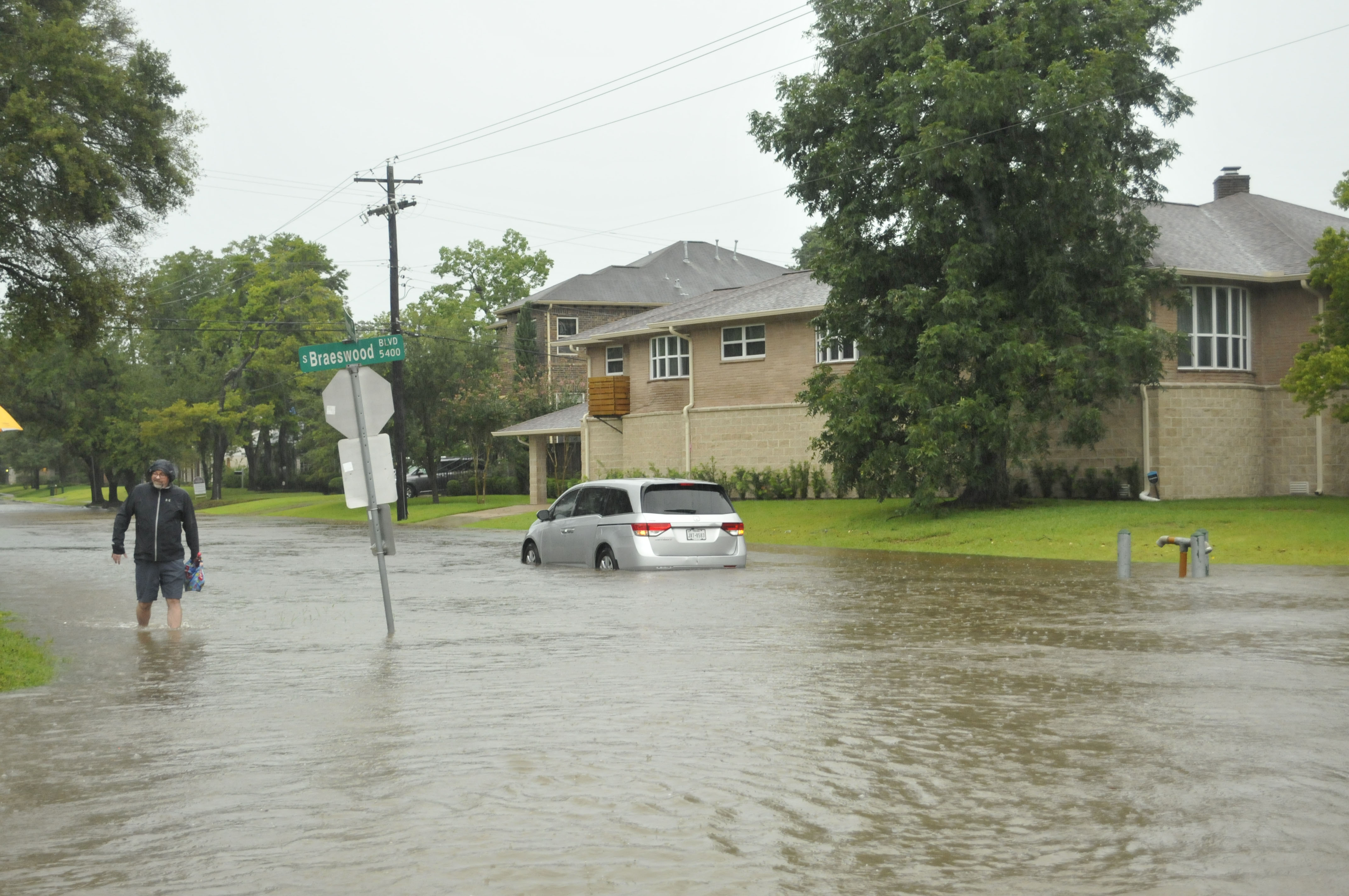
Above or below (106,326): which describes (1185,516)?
below

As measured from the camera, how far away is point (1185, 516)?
1118 inches

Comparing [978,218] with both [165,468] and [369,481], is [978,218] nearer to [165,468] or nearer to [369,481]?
[369,481]

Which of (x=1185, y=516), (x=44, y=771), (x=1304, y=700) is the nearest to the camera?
(x=44, y=771)

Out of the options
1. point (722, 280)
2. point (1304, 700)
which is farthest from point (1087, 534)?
point (722, 280)

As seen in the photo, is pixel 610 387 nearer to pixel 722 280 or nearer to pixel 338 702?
pixel 722 280

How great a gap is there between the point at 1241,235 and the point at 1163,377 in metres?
6.63

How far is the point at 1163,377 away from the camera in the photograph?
34.6 metres

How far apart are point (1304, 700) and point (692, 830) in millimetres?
5262

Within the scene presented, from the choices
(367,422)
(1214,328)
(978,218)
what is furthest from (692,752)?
(1214,328)

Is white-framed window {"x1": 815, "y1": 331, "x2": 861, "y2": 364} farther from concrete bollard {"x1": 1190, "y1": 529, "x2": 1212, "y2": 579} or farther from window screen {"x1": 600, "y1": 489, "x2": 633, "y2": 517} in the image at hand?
concrete bollard {"x1": 1190, "y1": 529, "x2": 1212, "y2": 579}

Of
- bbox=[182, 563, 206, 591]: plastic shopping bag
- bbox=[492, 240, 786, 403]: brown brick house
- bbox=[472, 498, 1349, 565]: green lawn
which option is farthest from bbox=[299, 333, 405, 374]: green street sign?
bbox=[492, 240, 786, 403]: brown brick house

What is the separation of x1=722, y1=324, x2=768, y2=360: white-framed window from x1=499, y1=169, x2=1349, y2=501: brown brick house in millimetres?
44

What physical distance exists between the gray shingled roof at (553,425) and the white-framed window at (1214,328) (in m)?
22.8

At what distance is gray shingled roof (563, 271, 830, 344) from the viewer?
1672 inches
